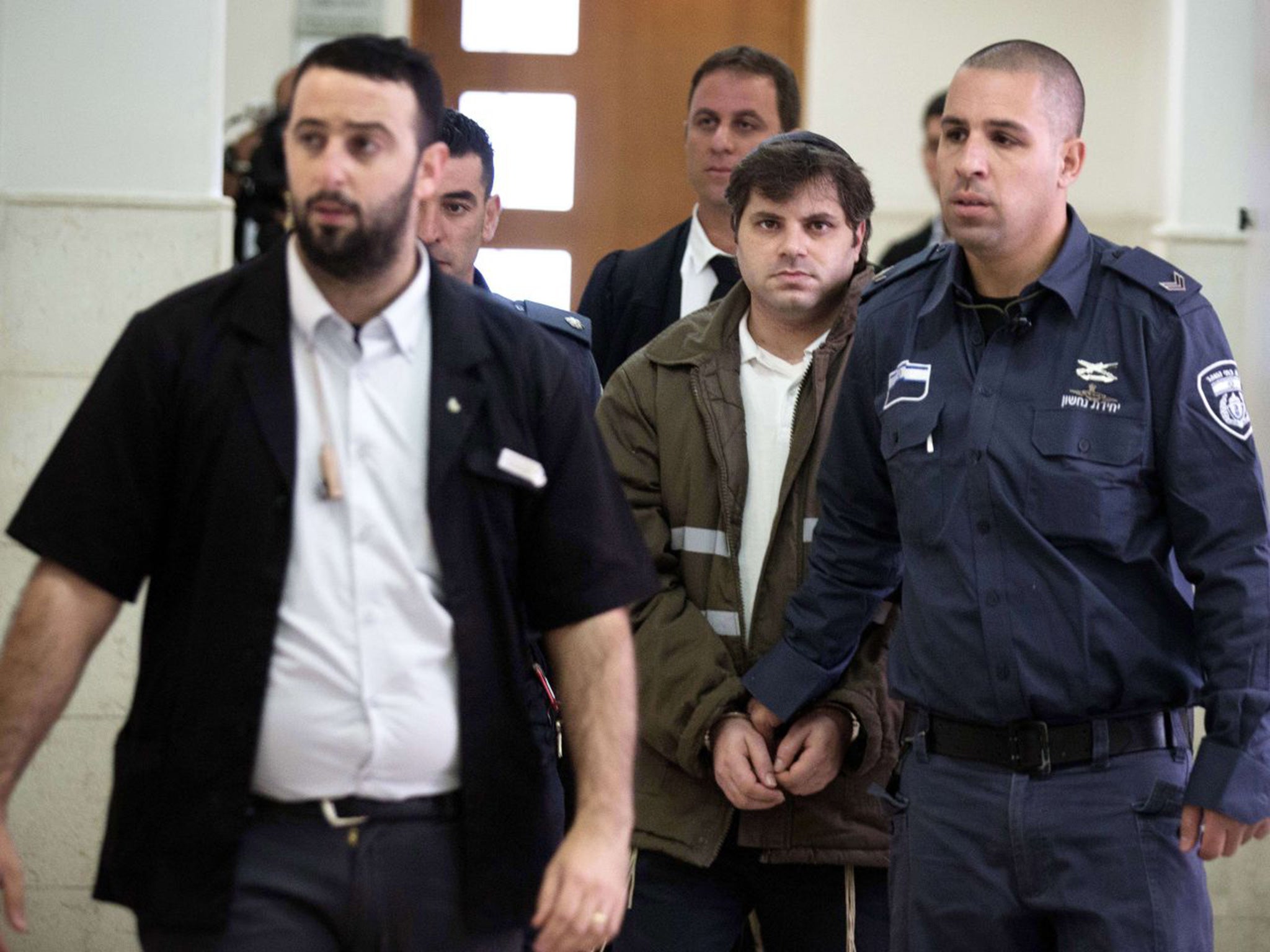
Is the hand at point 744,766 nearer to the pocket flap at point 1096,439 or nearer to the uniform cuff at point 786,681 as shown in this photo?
the uniform cuff at point 786,681

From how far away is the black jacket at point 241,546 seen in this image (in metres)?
1.79

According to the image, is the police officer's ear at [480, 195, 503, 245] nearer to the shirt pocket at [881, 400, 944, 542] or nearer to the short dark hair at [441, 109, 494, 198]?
the short dark hair at [441, 109, 494, 198]

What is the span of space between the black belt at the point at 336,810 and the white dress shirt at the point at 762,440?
99 centimetres

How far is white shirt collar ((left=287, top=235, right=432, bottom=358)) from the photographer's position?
1897mm

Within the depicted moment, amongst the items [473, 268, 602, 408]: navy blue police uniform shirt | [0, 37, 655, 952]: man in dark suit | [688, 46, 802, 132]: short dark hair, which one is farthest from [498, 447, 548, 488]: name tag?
[688, 46, 802, 132]: short dark hair

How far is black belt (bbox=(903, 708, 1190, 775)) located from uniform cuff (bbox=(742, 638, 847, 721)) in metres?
0.30

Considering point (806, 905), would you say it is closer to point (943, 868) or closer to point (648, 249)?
point (943, 868)

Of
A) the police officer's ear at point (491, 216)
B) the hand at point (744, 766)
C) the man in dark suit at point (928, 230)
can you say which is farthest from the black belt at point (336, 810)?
the man in dark suit at point (928, 230)

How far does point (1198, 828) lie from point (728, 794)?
69 centimetres

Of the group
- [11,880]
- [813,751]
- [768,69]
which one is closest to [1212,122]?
[768,69]

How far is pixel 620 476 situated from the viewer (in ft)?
9.32

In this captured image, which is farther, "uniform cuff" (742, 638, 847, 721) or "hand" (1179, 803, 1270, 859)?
"uniform cuff" (742, 638, 847, 721)

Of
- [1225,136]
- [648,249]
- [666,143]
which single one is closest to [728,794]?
[648,249]

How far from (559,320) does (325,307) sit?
3.87ft
